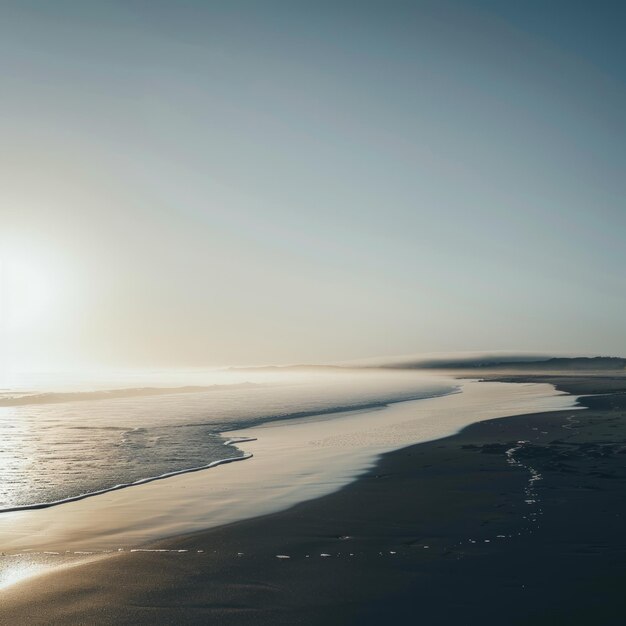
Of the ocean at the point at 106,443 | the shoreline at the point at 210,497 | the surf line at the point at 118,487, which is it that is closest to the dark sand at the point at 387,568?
the shoreline at the point at 210,497

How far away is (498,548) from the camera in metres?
9.22

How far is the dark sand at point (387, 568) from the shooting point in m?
6.88

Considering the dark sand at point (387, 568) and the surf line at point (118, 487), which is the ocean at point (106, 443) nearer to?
the surf line at point (118, 487)

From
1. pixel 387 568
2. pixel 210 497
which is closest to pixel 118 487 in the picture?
pixel 210 497

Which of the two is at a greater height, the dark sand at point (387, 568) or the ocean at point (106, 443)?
the ocean at point (106, 443)

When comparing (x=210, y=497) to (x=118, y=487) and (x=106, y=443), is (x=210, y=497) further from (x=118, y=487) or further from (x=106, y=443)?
(x=106, y=443)

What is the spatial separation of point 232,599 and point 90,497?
805cm

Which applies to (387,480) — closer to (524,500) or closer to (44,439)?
(524,500)

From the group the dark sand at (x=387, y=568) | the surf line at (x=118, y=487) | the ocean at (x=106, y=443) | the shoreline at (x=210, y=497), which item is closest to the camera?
the dark sand at (x=387, y=568)

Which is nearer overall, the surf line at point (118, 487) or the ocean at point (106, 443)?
the surf line at point (118, 487)

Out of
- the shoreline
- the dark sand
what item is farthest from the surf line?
the dark sand

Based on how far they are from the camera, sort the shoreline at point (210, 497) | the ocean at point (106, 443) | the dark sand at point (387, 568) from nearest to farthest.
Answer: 1. the dark sand at point (387, 568)
2. the shoreline at point (210, 497)
3. the ocean at point (106, 443)

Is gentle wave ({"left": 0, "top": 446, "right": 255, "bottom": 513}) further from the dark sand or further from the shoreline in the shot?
the dark sand

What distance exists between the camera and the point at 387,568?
841cm
